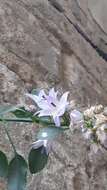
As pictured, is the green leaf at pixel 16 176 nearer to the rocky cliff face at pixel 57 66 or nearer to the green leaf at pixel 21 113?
the green leaf at pixel 21 113

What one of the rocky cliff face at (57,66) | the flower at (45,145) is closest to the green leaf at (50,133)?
the flower at (45,145)

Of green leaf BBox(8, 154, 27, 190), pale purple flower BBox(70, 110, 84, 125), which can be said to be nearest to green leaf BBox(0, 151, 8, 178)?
green leaf BBox(8, 154, 27, 190)

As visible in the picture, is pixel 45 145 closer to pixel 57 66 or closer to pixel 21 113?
pixel 21 113

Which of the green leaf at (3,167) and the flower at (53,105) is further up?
the flower at (53,105)

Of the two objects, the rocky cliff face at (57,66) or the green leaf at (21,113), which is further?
the rocky cliff face at (57,66)

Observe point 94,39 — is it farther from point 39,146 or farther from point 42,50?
point 39,146

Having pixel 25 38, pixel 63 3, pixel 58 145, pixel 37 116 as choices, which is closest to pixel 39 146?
pixel 37 116

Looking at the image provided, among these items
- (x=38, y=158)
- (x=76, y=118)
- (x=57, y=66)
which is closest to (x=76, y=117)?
(x=76, y=118)
